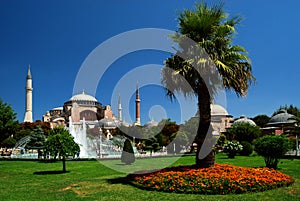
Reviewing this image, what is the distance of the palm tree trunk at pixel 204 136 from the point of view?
388 inches

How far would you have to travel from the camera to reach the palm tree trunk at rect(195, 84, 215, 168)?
32.3ft

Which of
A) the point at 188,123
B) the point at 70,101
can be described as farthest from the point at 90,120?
the point at 188,123

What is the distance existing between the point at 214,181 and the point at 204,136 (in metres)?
2.02

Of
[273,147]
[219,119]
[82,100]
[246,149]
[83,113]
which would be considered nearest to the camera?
[273,147]

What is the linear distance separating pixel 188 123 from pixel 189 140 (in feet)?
10.9

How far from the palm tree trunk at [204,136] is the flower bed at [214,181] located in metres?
0.49

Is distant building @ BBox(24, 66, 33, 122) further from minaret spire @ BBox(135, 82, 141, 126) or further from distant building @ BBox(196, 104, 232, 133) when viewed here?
distant building @ BBox(196, 104, 232, 133)

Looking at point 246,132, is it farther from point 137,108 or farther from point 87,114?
point 87,114

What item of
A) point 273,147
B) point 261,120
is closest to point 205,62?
point 273,147

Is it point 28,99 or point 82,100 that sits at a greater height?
point 82,100

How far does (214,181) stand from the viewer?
8.16 meters

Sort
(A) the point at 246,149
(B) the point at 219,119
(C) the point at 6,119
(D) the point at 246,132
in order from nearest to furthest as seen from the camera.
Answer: (C) the point at 6,119 → (A) the point at 246,149 → (D) the point at 246,132 → (B) the point at 219,119

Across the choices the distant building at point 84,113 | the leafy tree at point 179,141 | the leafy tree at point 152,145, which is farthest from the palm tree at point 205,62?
the distant building at point 84,113

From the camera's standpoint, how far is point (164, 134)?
1912 inches
